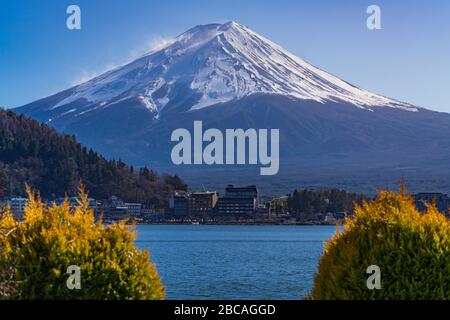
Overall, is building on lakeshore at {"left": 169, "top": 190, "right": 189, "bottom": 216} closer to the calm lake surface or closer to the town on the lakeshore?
the town on the lakeshore

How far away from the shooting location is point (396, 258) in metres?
7.65

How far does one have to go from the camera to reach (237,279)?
3188cm

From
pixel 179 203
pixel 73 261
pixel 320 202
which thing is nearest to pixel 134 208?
pixel 179 203

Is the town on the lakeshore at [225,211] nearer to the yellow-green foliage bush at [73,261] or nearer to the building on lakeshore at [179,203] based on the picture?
the building on lakeshore at [179,203]

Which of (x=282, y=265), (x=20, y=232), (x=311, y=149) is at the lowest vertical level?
(x=282, y=265)

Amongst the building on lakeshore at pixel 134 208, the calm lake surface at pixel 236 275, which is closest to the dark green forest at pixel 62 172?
the building on lakeshore at pixel 134 208

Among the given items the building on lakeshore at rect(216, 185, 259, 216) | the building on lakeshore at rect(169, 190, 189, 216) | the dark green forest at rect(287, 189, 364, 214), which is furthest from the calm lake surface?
the building on lakeshore at rect(216, 185, 259, 216)

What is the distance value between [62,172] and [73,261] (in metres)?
99.2

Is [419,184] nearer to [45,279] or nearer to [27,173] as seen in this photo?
[27,173]

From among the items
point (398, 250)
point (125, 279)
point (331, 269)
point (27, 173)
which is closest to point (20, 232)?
point (125, 279)

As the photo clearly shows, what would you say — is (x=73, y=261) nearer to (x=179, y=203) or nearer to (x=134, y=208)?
(x=134, y=208)

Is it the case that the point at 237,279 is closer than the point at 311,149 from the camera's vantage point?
Yes
